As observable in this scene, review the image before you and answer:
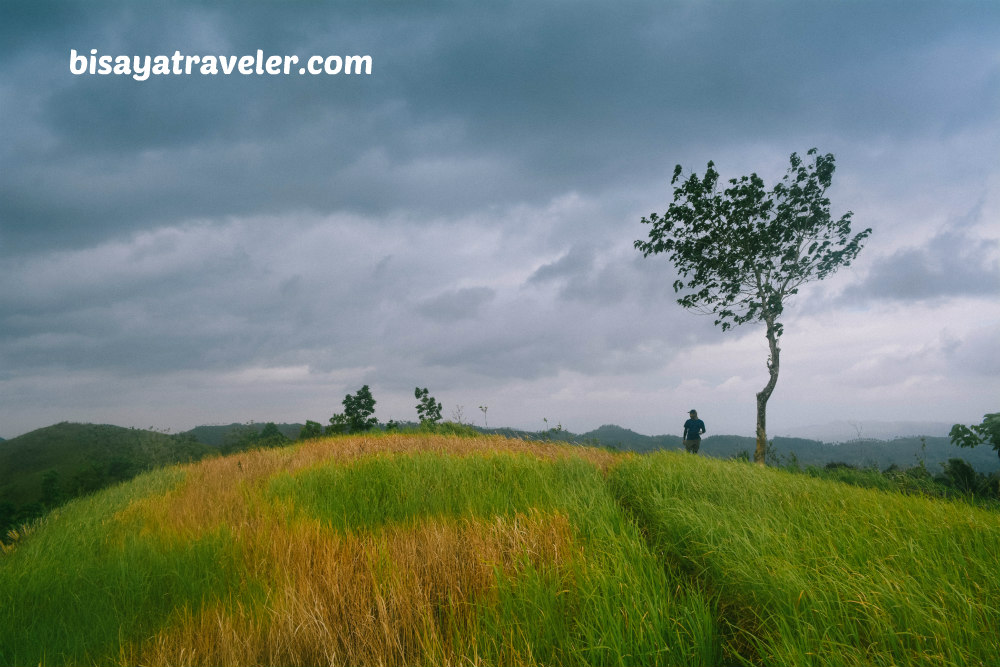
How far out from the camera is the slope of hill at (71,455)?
816 inches

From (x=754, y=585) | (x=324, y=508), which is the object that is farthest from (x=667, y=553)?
(x=324, y=508)

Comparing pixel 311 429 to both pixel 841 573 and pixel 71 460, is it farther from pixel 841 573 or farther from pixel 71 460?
pixel 71 460

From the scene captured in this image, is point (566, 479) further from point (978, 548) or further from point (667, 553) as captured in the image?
point (978, 548)

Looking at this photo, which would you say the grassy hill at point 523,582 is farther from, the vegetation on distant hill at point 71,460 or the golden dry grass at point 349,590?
the vegetation on distant hill at point 71,460

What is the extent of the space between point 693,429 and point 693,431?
0.07 metres

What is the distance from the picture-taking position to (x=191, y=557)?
4.40 meters

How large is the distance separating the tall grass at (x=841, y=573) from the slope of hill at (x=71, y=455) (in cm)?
2306

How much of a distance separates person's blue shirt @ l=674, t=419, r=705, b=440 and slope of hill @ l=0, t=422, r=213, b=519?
22.2 meters

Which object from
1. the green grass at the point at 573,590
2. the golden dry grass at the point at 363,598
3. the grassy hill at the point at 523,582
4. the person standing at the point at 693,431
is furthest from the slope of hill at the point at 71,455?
the person standing at the point at 693,431

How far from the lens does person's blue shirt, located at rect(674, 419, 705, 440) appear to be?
16.2 meters

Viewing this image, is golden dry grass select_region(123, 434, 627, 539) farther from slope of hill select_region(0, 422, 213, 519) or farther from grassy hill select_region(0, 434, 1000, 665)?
slope of hill select_region(0, 422, 213, 519)

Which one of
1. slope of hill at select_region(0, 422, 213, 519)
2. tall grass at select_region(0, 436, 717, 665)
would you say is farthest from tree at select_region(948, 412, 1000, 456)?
slope of hill at select_region(0, 422, 213, 519)

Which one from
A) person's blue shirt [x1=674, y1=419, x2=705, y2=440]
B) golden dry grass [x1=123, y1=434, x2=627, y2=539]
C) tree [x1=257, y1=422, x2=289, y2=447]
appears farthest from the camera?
tree [x1=257, y1=422, x2=289, y2=447]

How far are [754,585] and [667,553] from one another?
1.32 meters
